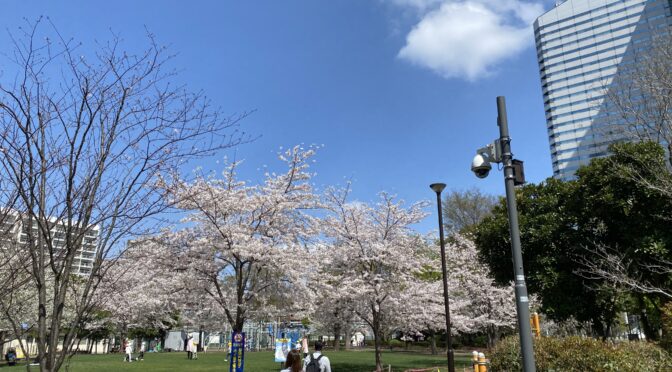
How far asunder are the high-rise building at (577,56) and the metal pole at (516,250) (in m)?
111

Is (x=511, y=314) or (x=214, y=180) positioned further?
(x=511, y=314)

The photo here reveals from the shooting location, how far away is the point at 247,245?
47.0ft

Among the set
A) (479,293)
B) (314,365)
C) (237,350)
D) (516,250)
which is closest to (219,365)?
(237,350)

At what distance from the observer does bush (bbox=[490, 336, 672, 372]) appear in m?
7.93

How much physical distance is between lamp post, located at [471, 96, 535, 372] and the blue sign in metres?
10.1

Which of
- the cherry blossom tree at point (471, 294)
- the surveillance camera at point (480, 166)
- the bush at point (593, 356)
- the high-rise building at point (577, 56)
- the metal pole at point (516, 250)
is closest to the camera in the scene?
the metal pole at point (516, 250)

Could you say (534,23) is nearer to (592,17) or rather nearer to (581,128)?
(592,17)

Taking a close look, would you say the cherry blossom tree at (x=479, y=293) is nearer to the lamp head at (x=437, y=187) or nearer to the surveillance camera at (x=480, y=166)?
the lamp head at (x=437, y=187)

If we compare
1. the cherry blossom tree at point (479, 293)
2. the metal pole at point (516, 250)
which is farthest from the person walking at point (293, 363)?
the cherry blossom tree at point (479, 293)

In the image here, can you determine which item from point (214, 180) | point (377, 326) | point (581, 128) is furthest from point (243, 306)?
point (581, 128)

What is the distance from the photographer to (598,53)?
4291 inches

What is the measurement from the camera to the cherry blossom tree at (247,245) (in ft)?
48.6

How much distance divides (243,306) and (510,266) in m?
10.5

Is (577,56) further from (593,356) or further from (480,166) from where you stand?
(480,166)
